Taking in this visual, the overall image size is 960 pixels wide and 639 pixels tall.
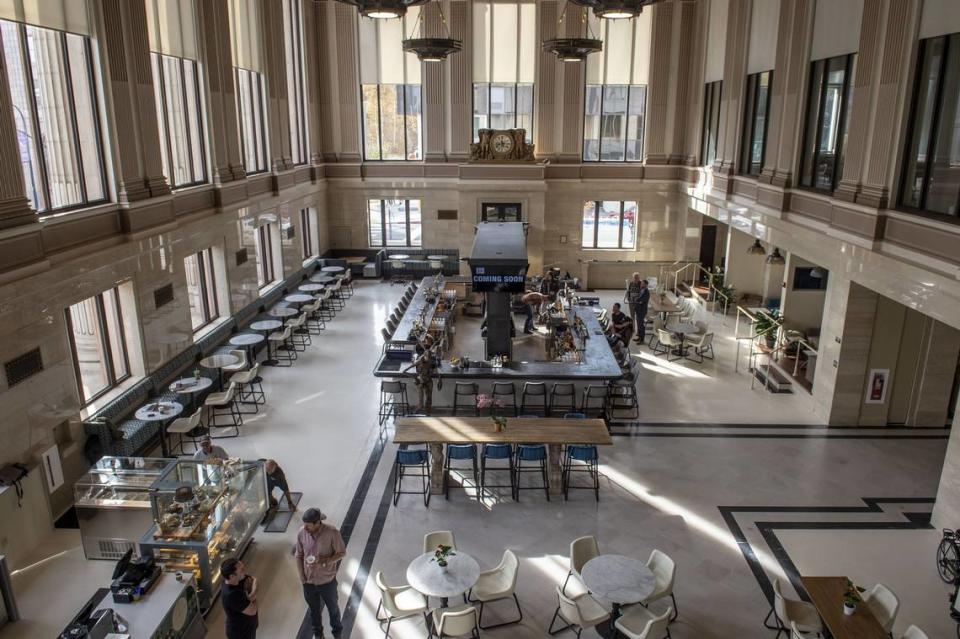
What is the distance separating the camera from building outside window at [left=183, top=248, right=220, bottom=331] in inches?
579

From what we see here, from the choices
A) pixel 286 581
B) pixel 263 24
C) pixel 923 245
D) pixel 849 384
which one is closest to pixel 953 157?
pixel 923 245

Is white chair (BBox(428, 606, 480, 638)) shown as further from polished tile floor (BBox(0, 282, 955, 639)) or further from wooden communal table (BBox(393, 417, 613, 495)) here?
wooden communal table (BBox(393, 417, 613, 495))

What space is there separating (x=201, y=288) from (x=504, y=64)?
1374 centimetres

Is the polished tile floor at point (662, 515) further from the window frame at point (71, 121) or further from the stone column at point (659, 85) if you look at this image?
the stone column at point (659, 85)

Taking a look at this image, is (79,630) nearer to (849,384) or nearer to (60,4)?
(60,4)

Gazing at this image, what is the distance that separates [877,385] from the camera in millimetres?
12664

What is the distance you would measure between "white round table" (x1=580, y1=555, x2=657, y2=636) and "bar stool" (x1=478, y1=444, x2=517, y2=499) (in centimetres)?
264

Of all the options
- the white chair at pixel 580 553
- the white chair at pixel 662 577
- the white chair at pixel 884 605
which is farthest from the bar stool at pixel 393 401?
the white chair at pixel 884 605

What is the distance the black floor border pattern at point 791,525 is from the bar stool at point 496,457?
122 inches

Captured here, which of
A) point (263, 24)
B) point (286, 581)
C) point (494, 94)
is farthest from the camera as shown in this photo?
point (494, 94)

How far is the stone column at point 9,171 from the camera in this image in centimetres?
880

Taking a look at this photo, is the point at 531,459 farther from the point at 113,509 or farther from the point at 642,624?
the point at 113,509

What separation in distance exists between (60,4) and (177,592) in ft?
28.4

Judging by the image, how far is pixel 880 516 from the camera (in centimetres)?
1002
